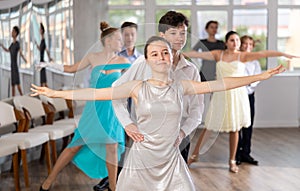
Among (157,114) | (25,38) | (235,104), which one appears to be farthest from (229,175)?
(157,114)

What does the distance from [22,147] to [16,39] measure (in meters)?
1.47

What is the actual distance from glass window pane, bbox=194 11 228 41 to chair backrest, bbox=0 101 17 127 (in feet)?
14.4

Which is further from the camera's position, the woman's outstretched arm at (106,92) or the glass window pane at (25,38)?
the glass window pane at (25,38)

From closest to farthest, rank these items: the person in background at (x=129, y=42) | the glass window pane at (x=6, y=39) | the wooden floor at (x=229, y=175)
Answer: the person in background at (x=129, y=42), the wooden floor at (x=229, y=175), the glass window pane at (x=6, y=39)

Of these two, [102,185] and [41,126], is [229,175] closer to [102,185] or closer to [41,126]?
[102,185]

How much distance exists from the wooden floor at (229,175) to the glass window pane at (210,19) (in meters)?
2.59

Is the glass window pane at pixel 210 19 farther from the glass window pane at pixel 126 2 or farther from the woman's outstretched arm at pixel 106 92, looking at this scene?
the woman's outstretched arm at pixel 106 92

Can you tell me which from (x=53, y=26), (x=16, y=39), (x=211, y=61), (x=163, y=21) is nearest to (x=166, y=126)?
(x=163, y=21)

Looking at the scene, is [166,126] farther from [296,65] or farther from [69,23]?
[296,65]

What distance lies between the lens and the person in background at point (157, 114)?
2.88 m

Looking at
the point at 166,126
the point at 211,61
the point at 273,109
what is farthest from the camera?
the point at 273,109

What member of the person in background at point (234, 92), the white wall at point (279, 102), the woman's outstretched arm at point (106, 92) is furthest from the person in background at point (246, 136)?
the woman's outstretched arm at point (106, 92)

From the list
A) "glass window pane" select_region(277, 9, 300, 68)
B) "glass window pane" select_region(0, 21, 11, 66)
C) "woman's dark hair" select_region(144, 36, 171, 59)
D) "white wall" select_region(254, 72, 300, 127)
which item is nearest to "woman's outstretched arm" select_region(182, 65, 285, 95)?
"woman's dark hair" select_region(144, 36, 171, 59)

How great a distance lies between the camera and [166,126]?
2902 mm
